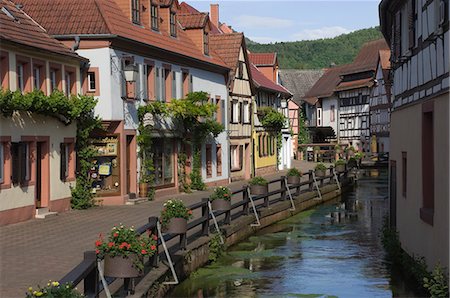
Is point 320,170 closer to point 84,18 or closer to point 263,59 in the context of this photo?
point 84,18

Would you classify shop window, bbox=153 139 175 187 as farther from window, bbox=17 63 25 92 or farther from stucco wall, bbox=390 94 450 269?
stucco wall, bbox=390 94 450 269

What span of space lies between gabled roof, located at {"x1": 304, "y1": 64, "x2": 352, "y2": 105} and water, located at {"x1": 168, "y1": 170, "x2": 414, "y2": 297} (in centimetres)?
6036

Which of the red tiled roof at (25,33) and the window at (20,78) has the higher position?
the red tiled roof at (25,33)

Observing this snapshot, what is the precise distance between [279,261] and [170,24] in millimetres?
17890

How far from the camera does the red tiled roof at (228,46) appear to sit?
4316cm

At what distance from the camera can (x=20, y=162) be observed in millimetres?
22875

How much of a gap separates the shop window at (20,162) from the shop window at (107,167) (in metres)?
5.50

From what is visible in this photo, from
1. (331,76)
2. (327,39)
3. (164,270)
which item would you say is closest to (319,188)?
(164,270)

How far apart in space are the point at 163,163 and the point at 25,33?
35.5 feet

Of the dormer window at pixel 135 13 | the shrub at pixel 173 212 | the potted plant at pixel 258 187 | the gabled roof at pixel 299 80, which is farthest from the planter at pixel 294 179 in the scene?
the gabled roof at pixel 299 80

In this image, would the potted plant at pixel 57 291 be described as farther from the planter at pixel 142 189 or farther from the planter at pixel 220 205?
the planter at pixel 142 189

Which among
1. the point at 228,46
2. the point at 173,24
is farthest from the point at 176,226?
the point at 228,46

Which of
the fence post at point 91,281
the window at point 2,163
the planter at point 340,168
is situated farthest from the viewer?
the planter at point 340,168

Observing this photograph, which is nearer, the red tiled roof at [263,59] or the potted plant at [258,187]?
the potted plant at [258,187]
